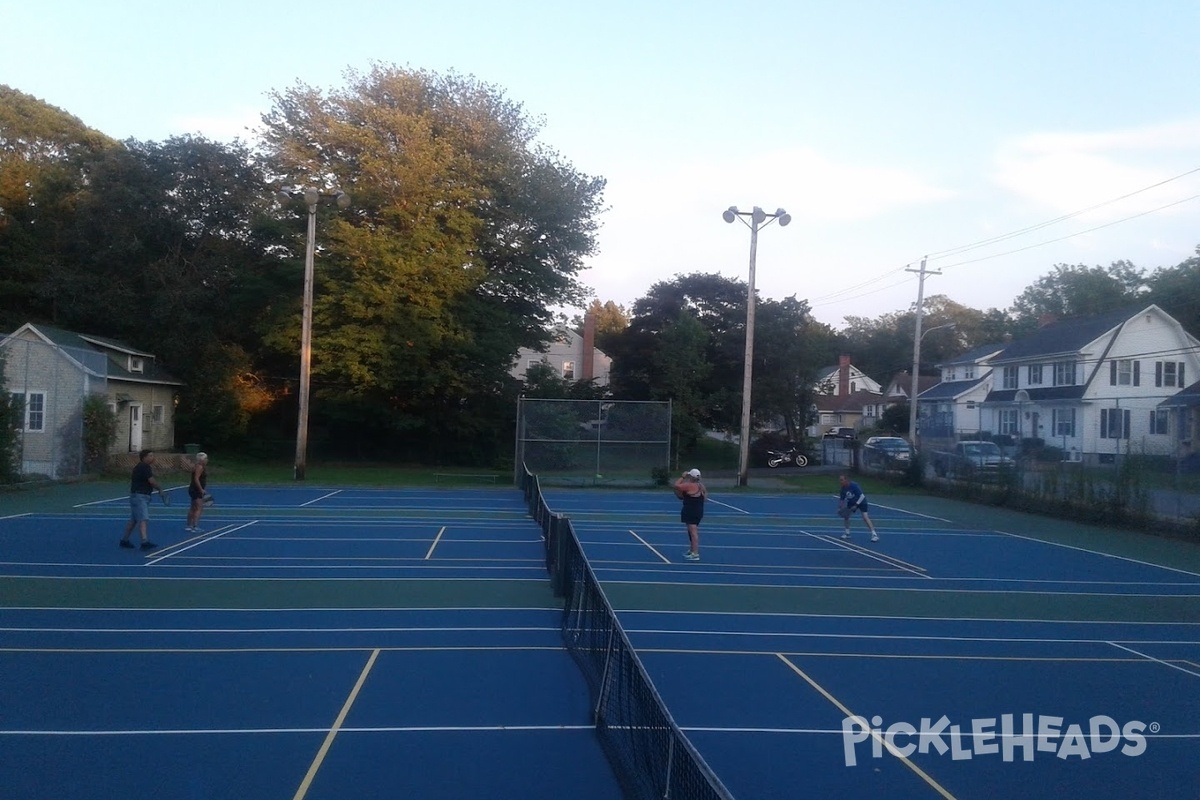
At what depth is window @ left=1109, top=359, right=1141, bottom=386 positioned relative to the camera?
4741cm

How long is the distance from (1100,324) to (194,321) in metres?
42.6

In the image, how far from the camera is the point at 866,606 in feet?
47.6

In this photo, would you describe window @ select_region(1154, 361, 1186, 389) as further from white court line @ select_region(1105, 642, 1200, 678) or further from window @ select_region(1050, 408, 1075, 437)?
white court line @ select_region(1105, 642, 1200, 678)

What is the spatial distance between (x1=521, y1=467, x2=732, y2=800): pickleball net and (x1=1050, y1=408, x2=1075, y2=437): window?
119 ft

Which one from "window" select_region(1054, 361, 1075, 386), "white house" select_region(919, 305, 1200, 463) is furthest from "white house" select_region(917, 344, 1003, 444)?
"window" select_region(1054, 361, 1075, 386)

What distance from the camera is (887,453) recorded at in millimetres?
40656

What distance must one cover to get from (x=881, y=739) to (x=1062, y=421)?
41.6m

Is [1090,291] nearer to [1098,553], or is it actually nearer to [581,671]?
[1098,553]

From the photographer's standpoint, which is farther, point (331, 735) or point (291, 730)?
point (291, 730)

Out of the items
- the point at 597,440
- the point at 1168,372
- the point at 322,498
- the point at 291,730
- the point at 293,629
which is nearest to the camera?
the point at 291,730

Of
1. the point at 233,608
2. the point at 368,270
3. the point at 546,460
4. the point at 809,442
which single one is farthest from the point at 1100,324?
the point at 233,608

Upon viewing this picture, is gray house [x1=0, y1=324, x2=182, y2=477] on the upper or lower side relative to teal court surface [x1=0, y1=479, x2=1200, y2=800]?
upper

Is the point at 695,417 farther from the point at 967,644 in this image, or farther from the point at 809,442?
the point at 967,644

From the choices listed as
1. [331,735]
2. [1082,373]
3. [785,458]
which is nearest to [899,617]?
[331,735]
